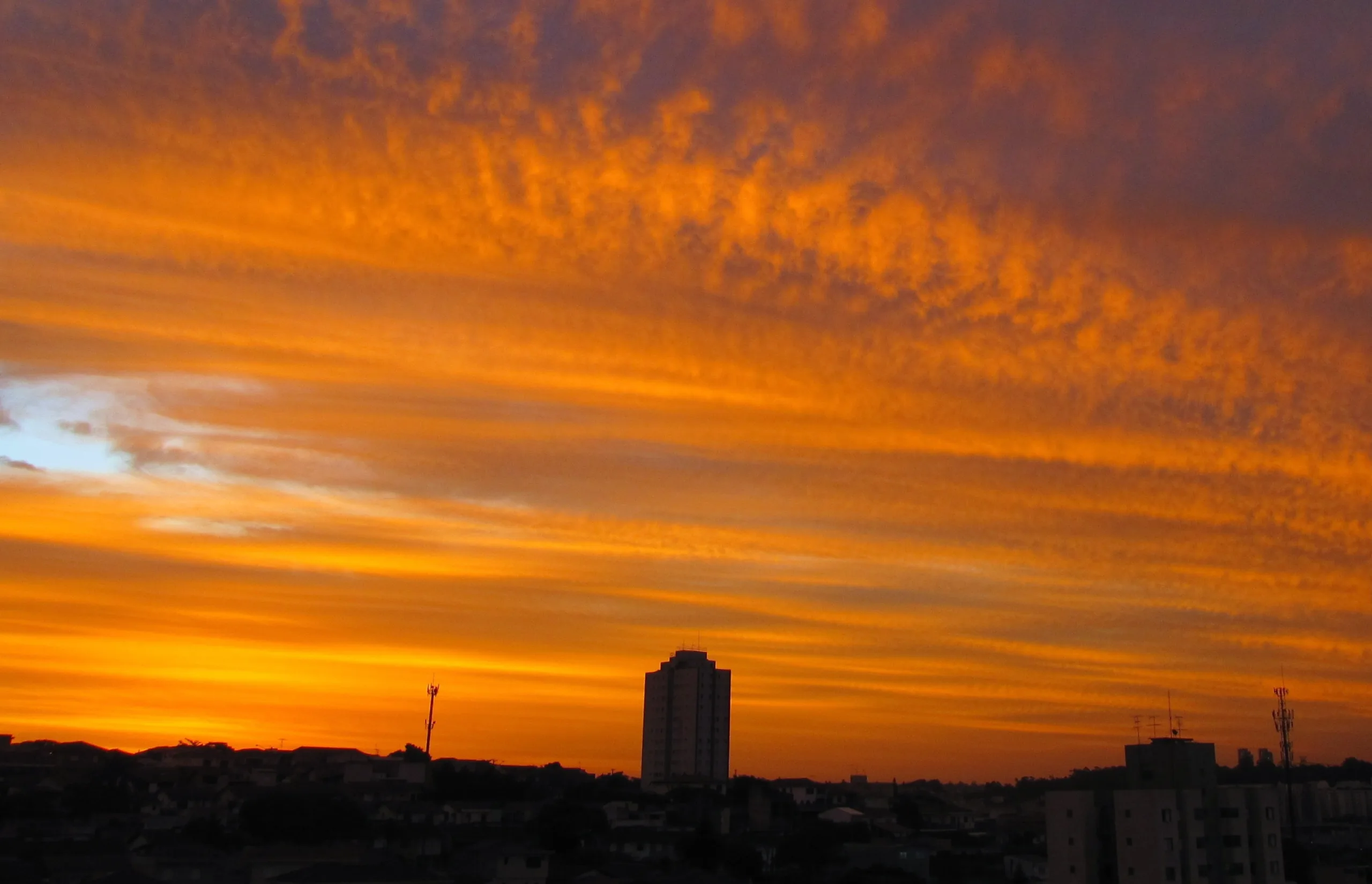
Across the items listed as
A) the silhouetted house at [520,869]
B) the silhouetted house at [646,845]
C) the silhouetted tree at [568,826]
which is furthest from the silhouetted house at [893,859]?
the silhouetted house at [520,869]

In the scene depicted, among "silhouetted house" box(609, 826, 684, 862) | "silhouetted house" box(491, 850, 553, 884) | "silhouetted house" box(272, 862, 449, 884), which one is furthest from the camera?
"silhouetted house" box(609, 826, 684, 862)

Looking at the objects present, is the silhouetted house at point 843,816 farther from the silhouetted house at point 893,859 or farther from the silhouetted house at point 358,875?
the silhouetted house at point 358,875

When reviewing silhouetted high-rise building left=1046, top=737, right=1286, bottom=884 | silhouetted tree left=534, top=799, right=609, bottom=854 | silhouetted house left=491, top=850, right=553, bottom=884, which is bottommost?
silhouetted house left=491, top=850, right=553, bottom=884

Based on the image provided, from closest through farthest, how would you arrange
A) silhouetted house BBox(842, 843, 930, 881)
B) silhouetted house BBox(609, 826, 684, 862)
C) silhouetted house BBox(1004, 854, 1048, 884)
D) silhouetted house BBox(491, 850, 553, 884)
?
silhouetted house BBox(491, 850, 553, 884)
silhouetted house BBox(1004, 854, 1048, 884)
silhouetted house BBox(842, 843, 930, 881)
silhouetted house BBox(609, 826, 684, 862)

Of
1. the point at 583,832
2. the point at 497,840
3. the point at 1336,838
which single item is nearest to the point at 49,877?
the point at 497,840

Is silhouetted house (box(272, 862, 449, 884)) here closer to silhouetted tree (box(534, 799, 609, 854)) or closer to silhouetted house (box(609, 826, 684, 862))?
silhouetted tree (box(534, 799, 609, 854))

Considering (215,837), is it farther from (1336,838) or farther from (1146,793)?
(1336,838)

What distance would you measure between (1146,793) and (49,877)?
39.8 metres

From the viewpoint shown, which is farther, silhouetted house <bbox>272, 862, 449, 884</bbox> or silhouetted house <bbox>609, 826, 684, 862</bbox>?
silhouetted house <bbox>609, 826, 684, 862</bbox>

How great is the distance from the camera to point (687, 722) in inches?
5182

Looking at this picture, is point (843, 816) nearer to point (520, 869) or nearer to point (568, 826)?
point (568, 826)

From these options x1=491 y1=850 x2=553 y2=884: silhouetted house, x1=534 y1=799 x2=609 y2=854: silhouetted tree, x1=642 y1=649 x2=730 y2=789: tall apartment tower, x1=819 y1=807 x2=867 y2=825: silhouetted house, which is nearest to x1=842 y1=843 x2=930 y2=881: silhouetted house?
x1=819 y1=807 x2=867 y2=825: silhouetted house

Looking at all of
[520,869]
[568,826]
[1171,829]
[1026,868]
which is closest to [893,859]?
[1026,868]

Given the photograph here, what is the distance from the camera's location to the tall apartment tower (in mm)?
131000
